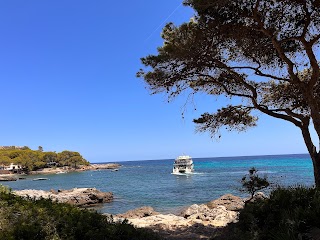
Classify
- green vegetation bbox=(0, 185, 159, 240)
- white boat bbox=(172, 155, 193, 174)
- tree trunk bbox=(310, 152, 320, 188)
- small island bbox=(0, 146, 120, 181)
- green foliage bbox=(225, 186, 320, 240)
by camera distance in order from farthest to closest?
small island bbox=(0, 146, 120, 181), white boat bbox=(172, 155, 193, 174), tree trunk bbox=(310, 152, 320, 188), green foliage bbox=(225, 186, 320, 240), green vegetation bbox=(0, 185, 159, 240)

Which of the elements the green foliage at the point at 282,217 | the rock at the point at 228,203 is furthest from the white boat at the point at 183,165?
the green foliage at the point at 282,217

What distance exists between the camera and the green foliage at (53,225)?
4.75 metres

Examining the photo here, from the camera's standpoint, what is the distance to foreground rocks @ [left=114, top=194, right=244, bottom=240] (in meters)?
9.18

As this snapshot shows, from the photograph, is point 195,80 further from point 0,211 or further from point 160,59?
point 0,211

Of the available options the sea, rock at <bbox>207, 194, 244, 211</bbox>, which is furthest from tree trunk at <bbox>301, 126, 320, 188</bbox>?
rock at <bbox>207, 194, 244, 211</bbox>

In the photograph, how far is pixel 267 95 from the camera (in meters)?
10.1

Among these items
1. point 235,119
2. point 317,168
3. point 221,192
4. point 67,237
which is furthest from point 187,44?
point 221,192

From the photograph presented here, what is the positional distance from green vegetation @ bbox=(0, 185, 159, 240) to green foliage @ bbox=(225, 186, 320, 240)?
1.94m

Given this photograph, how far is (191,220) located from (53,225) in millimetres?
8323

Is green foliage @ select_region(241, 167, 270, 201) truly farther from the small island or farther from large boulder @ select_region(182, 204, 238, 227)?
the small island

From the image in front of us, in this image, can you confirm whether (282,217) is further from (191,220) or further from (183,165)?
(183,165)

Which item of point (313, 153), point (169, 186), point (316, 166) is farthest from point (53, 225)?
point (169, 186)

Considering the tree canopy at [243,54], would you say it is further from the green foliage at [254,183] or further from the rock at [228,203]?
the rock at [228,203]

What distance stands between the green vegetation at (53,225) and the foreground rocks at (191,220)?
310 cm
